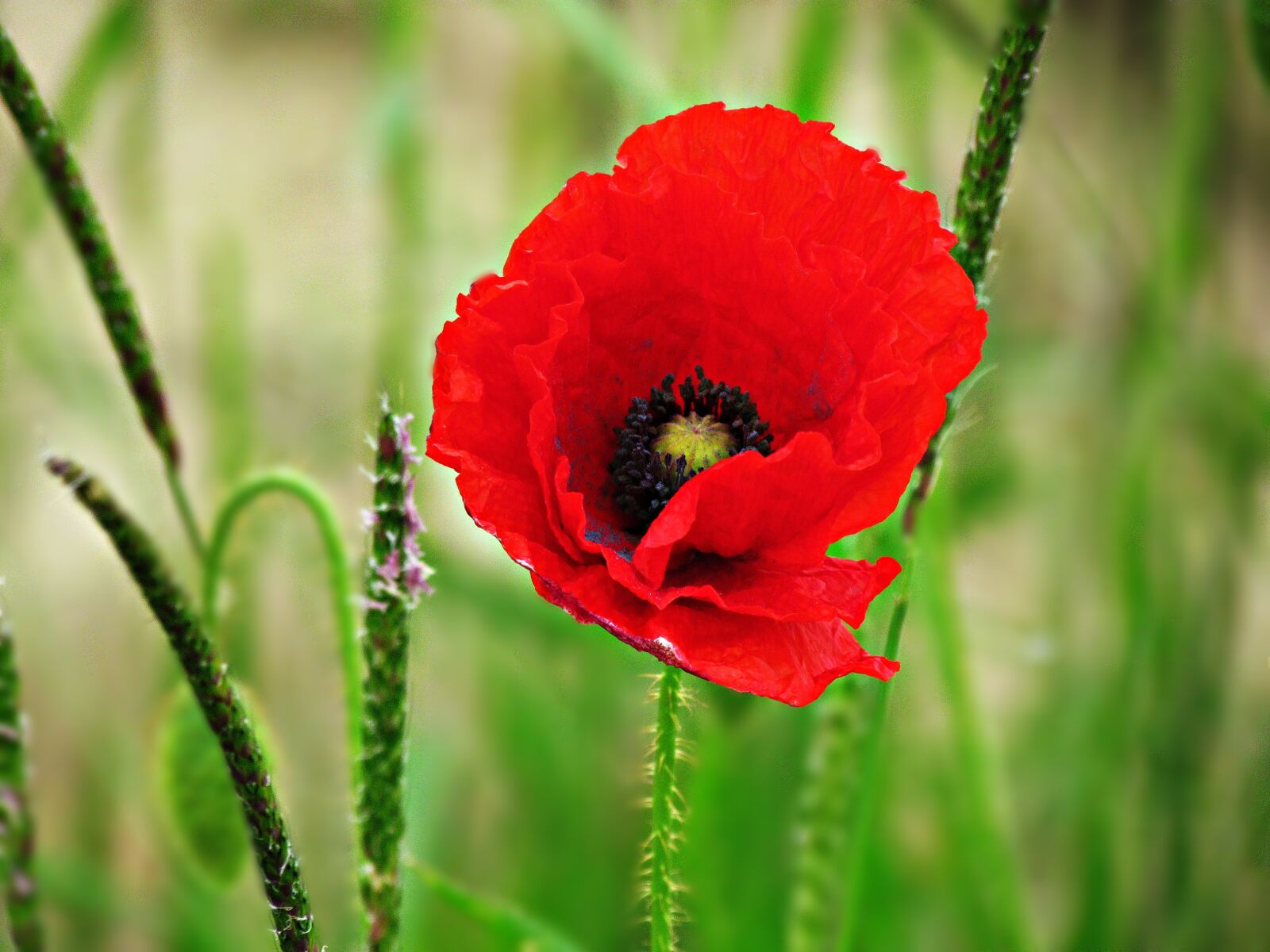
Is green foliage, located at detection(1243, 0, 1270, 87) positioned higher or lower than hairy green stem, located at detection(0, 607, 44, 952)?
higher

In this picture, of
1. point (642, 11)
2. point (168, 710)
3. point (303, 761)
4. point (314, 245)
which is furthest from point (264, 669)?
point (314, 245)

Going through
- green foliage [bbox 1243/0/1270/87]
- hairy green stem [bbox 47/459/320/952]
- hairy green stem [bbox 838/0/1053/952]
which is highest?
green foliage [bbox 1243/0/1270/87]

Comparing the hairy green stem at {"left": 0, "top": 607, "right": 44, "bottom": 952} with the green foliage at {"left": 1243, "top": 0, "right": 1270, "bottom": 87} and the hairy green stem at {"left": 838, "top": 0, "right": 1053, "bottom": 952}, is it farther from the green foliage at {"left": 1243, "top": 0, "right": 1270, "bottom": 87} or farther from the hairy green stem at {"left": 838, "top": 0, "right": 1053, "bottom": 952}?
the green foliage at {"left": 1243, "top": 0, "right": 1270, "bottom": 87}

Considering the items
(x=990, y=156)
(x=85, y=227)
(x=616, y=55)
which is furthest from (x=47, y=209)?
(x=990, y=156)

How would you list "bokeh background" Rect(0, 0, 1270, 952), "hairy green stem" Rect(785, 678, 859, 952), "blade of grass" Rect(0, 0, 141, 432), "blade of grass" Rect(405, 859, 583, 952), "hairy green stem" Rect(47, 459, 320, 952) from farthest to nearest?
1. "bokeh background" Rect(0, 0, 1270, 952)
2. "blade of grass" Rect(0, 0, 141, 432)
3. "hairy green stem" Rect(785, 678, 859, 952)
4. "blade of grass" Rect(405, 859, 583, 952)
5. "hairy green stem" Rect(47, 459, 320, 952)

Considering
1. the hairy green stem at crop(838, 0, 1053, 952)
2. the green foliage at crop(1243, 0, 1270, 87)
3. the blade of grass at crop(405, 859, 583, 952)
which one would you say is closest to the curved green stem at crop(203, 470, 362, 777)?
the blade of grass at crop(405, 859, 583, 952)

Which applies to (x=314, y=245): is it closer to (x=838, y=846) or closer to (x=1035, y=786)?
(x=1035, y=786)

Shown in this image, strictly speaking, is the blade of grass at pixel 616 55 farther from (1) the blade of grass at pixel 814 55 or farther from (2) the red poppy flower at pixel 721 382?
(2) the red poppy flower at pixel 721 382
